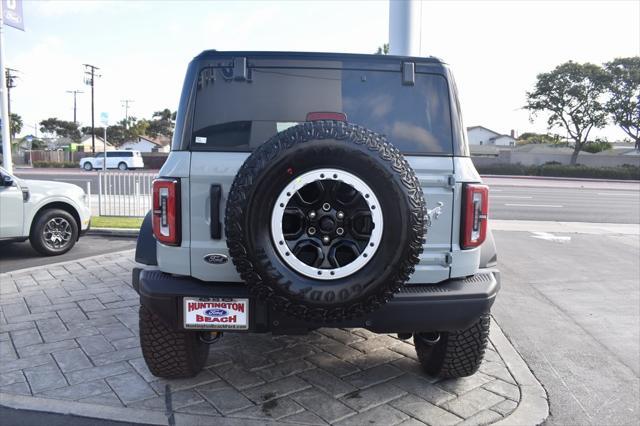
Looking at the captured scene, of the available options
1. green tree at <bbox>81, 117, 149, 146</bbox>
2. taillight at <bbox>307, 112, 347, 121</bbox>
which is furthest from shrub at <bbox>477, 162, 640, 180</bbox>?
green tree at <bbox>81, 117, 149, 146</bbox>

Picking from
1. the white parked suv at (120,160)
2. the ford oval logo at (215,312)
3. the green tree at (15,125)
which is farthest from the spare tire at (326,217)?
the green tree at (15,125)

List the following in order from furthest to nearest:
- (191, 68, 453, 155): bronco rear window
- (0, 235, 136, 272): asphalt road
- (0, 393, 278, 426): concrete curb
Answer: (0, 235, 136, 272): asphalt road, (191, 68, 453, 155): bronco rear window, (0, 393, 278, 426): concrete curb

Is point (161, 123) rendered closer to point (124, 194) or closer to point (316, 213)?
point (124, 194)

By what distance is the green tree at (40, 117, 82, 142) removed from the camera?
9375 cm

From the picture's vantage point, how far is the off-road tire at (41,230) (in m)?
7.31

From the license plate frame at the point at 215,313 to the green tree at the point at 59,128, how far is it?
331 feet

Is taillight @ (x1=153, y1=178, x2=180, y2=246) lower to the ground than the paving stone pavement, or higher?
higher

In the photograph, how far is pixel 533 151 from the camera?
2039 inches

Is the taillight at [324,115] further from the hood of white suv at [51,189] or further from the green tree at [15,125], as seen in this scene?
the green tree at [15,125]

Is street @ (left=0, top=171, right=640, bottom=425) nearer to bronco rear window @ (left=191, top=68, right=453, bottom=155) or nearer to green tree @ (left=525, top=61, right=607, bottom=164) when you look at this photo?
bronco rear window @ (left=191, top=68, right=453, bottom=155)

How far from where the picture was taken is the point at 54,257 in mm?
7465

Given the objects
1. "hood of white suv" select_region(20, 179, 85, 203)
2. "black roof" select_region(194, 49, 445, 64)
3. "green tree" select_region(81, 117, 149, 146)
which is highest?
"green tree" select_region(81, 117, 149, 146)

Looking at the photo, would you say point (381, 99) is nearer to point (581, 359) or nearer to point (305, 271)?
point (305, 271)

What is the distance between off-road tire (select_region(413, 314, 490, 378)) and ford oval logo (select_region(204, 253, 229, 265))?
1492 millimetres
